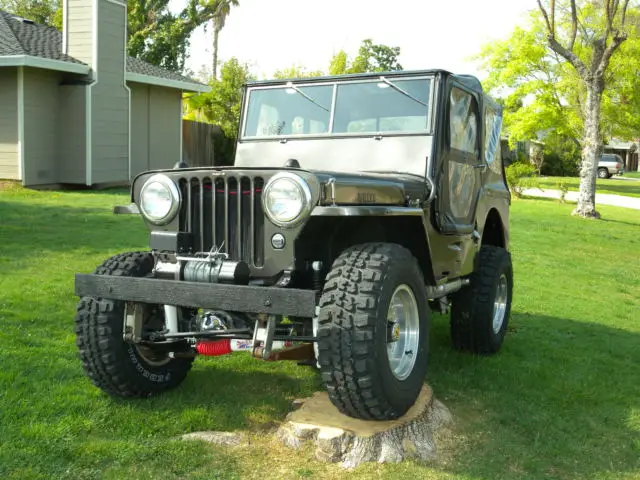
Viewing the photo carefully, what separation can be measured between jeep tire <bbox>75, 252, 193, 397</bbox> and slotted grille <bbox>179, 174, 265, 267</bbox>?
0.45 m

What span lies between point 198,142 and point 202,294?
73.7 ft

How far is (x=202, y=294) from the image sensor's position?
12.4ft

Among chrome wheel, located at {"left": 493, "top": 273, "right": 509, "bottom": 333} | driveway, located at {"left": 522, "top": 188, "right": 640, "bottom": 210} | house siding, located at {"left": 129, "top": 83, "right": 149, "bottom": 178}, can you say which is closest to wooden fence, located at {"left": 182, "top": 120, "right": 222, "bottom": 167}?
house siding, located at {"left": 129, "top": 83, "right": 149, "bottom": 178}

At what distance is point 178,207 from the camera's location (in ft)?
14.0

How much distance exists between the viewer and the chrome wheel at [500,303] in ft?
21.2

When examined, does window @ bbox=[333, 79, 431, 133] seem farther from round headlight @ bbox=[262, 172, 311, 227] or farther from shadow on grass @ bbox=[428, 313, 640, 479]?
shadow on grass @ bbox=[428, 313, 640, 479]

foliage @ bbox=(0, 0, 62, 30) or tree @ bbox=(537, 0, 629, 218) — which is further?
foliage @ bbox=(0, 0, 62, 30)

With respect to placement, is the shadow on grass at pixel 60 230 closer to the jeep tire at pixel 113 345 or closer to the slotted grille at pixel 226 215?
the jeep tire at pixel 113 345

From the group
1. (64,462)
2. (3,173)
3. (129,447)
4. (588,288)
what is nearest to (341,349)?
(129,447)

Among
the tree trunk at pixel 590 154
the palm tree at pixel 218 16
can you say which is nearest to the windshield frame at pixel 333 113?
the tree trunk at pixel 590 154

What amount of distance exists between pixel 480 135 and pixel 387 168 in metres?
1.16

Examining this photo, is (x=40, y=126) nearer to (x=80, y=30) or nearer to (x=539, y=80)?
(x=80, y=30)

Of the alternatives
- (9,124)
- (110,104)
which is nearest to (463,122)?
(9,124)

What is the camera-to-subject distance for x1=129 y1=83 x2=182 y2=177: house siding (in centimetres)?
2138
